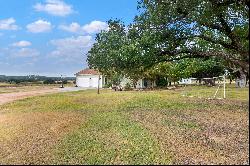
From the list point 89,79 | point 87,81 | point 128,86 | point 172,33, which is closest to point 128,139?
point 172,33

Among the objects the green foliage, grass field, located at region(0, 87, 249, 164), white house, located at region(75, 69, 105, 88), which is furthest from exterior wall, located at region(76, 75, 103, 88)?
grass field, located at region(0, 87, 249, 164)

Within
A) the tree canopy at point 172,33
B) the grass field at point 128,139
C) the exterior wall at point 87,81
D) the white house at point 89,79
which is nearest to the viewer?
the grass field at point 128,139

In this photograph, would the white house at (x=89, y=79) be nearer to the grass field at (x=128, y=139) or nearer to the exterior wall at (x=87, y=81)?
the exterior wall at (x=87, y=81)

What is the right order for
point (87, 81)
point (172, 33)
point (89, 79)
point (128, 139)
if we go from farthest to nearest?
point (87, 81)
point (89, 79)
point (172, 33)
point (128, 139)

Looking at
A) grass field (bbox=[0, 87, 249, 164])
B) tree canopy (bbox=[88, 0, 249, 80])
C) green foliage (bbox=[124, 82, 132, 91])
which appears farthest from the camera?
green foliage (bbox=[124, 82, 132, 91])

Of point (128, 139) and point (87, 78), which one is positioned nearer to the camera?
point (128, 139)

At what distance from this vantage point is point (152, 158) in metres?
13.9

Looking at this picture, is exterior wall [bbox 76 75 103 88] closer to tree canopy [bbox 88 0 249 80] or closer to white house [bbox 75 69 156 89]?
white house [bbox 75 69 156 89]

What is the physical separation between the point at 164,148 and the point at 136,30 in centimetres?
874

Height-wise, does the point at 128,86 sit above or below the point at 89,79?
below

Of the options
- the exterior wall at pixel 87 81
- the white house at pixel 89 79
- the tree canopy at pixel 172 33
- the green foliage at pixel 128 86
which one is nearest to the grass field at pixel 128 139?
the tree canopy at pixel 172 33

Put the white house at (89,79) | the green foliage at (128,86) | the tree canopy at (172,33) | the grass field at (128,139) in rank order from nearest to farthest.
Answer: the grass field at (128,139), the tree canopy at (172,33), the green foliage at (128,86), the white house at (89,79)

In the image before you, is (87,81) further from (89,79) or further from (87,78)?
(89,79)

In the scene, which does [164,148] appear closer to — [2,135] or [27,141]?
[27,141]
